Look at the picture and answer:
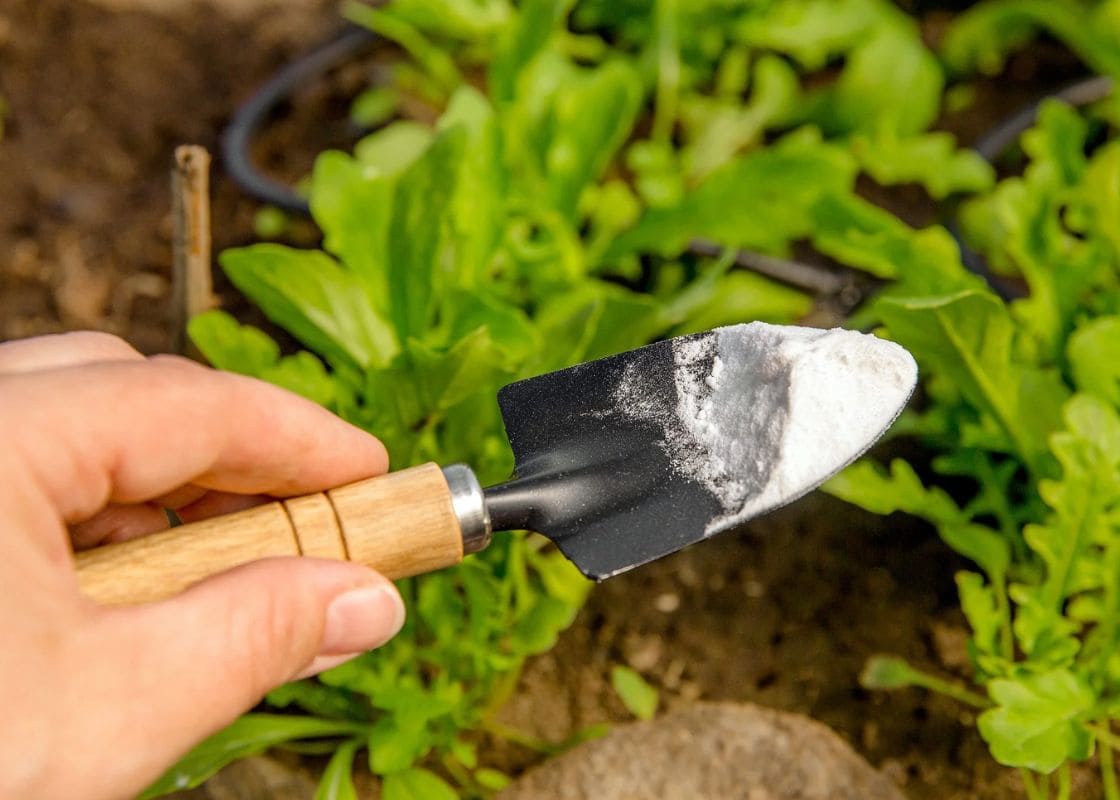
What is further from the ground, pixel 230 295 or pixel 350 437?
pixel 350 437

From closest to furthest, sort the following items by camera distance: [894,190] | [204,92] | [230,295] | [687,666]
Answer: [687,666], [230,295], [894,190], [204,92]

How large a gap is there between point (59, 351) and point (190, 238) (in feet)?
0.78

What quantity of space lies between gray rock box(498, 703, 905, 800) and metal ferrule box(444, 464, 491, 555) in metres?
0.34

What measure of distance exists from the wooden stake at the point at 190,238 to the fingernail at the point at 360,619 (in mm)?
428

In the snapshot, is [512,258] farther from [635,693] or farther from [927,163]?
[927,163]

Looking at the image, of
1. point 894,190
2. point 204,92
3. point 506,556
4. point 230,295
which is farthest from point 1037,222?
point 204,92

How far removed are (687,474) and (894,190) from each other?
1.05m

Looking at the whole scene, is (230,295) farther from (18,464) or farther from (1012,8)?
(1012,8)

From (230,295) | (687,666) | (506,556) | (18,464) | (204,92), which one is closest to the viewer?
(18,464)

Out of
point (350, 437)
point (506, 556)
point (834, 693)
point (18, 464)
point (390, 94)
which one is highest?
point (18, 464)

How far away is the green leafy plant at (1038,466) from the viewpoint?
841 mm

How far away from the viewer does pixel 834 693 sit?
3.45 feet

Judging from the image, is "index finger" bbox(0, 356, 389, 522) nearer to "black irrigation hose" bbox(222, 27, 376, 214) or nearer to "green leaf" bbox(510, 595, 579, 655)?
"green leaf" bbox(510, 595, 579, 655)

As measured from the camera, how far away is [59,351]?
72 centimetres
